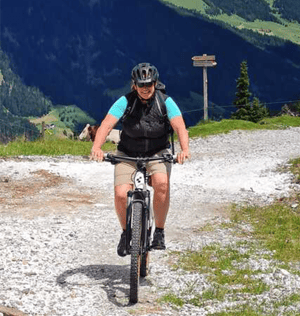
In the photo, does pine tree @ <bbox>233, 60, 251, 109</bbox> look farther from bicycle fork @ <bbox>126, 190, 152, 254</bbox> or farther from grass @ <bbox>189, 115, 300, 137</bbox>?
bicycle fork @ <bbox>126, 190, 152, 254</bbox>

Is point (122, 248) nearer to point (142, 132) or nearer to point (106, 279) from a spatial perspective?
point (106, 279)

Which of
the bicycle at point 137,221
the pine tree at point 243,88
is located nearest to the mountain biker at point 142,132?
the bicycle at point 137,221

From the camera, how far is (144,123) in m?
7.18

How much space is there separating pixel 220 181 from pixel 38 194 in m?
5.44

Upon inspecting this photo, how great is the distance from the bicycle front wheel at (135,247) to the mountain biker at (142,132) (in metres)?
0.36

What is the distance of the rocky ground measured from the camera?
23.1 feet

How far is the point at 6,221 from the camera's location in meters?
11.3

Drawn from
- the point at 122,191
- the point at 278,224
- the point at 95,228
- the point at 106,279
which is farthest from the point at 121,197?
the point at 278,224

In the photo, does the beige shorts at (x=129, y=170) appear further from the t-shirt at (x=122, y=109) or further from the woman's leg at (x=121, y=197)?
the t-shirt at (x=122, y=109)

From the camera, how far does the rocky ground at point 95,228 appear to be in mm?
7047

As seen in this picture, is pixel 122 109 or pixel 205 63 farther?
pixel 205 63

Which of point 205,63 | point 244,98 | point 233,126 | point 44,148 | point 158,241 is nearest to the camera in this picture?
point 158,241

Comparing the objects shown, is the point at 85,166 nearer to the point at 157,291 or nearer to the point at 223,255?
the point at 223,255

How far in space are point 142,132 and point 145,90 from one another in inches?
21.3
